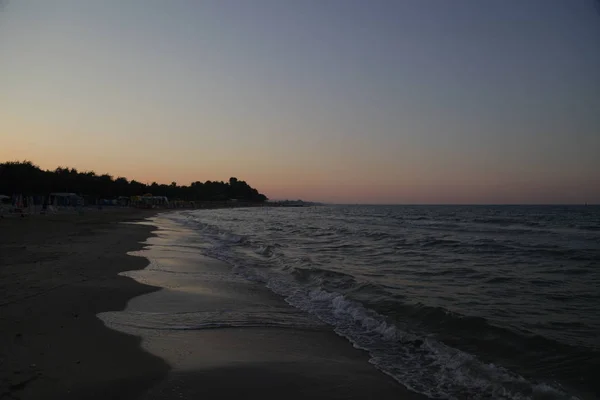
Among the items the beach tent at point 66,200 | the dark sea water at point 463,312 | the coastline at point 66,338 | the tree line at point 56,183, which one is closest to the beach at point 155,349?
the coastline at point 66,338

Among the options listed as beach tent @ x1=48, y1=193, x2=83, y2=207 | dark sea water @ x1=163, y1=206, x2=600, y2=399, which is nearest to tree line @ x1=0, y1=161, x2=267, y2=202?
beach tent @ x1=48, y1=193, x2=83, y2=207

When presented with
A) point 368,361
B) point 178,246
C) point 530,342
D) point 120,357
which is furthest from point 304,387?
point 178,246

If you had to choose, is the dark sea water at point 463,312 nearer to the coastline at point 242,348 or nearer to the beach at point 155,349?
the coastline at point 242,348

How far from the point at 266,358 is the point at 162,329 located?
1941 mm

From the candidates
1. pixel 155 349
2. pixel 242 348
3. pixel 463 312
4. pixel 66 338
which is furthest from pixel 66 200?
pixel 463 312

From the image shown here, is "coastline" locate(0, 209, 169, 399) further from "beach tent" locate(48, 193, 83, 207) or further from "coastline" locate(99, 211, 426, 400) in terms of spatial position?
"beach tent" locate(48, 193, 83, 207)

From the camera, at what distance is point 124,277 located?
412 inches

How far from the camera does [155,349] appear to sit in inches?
208

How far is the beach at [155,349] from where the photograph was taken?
418 cm

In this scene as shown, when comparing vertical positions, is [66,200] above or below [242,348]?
above

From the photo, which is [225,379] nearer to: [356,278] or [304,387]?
[304,387]

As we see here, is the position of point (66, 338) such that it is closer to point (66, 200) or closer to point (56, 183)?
point (66, 200)

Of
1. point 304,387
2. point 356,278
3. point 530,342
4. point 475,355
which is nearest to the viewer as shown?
point 304,387

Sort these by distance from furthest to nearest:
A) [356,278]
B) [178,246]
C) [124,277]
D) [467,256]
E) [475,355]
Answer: [178,246] < [467,256] < [356,278] < [124,277] < [475,355]
